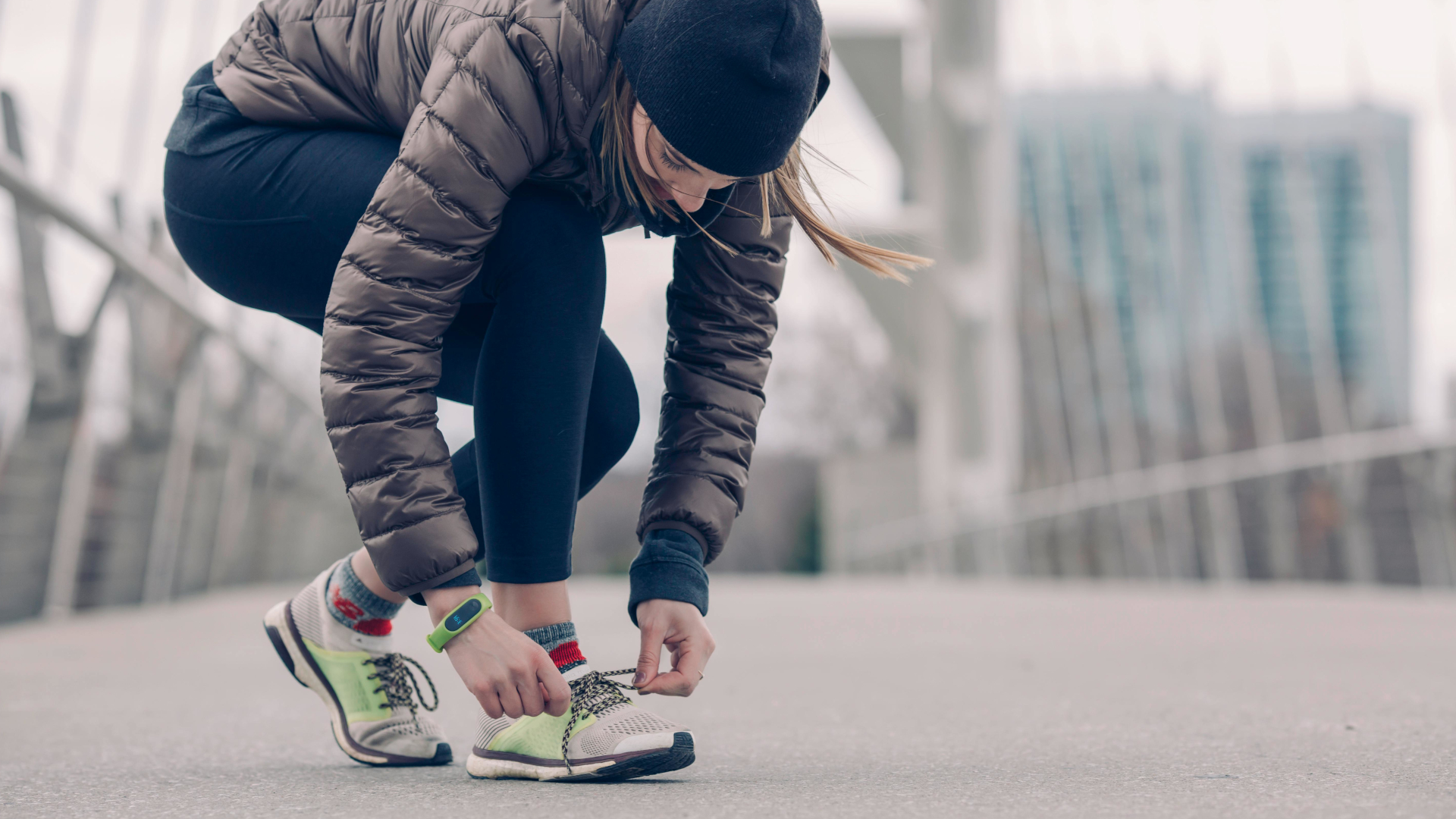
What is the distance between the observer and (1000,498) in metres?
13.0

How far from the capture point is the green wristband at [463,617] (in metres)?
1.08

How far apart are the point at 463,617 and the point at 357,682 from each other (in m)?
0.37

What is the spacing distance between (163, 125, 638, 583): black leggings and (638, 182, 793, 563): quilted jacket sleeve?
0.07 m

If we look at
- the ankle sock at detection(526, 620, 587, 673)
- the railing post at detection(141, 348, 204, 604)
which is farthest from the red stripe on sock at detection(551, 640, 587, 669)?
the railing post at detection(141, 348, 204, 604)

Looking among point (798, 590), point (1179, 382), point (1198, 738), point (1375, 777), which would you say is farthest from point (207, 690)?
point (1179, 382)

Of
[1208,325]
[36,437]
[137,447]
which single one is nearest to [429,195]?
[36,437]

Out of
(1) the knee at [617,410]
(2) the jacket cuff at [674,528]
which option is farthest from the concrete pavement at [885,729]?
(1) the knee at [617,410]

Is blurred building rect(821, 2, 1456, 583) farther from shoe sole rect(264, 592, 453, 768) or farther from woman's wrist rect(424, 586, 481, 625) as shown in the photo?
woman's wrist rect(424, 586, 481, 625)

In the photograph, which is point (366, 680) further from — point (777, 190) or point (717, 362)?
point (777, 190)

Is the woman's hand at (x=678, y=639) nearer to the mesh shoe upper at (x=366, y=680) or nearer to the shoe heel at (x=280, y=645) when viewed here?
the mesh shoe upper at (x=366, y=680)

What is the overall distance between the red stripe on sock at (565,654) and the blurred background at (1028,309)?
22 cm

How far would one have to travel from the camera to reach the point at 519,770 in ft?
3.95

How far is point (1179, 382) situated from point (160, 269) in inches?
294

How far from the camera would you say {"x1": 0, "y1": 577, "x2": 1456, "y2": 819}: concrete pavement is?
3.43 ft
